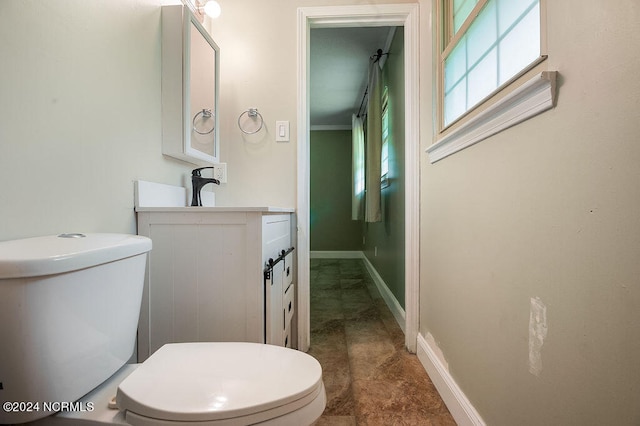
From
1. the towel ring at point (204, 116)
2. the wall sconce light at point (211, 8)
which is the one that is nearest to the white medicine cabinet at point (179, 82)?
the towel ring at point (204, 116)

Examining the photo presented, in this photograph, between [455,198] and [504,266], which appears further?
[455,198]

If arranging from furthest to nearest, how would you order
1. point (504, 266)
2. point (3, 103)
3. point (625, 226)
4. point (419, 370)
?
1. point (419, 370)
2. point (504, 266)
3. point (3, 103)
4. point (625, 226)

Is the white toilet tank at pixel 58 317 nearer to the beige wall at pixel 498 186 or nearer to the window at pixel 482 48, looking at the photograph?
the beige wall at pixel 498 186

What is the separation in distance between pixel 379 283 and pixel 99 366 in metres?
2.61

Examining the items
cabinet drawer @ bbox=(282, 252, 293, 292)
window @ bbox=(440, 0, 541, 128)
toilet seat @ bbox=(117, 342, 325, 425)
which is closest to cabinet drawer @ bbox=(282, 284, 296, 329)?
cabinet drawer @ bbox=(282, 252, 293, 292)

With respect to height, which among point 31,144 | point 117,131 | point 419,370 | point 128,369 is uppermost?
point 117,131

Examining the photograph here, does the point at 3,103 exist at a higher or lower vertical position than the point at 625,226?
higher

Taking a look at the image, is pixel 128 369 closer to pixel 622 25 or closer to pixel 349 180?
pixel 622 25

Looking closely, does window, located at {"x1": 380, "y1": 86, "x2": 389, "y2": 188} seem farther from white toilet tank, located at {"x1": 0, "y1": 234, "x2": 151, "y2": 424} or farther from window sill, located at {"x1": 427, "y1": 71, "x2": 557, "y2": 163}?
white toilet tank, located at {"x1": 0, "y1": 234, "x2": 151, "y2": 424}

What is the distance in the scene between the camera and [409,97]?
5.48 feet

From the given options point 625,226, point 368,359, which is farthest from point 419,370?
point 625,226

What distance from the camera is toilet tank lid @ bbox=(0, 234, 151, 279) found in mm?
488

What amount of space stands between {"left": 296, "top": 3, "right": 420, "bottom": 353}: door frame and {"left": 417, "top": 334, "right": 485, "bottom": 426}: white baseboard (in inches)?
7.1

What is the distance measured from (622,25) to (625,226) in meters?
0.34
